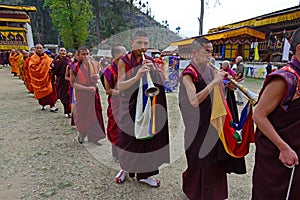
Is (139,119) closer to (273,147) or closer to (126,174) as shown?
(126,174)

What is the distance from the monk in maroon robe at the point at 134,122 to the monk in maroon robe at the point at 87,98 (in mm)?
1523

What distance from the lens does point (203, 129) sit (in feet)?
6.76

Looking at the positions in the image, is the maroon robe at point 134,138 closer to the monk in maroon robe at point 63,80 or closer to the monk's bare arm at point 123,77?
the monk's bare arm at point 123,77

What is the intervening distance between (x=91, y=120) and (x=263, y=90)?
10.3 feet

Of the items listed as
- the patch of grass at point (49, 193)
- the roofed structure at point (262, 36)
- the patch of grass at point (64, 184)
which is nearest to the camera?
the patch of grass at point (49, 193)

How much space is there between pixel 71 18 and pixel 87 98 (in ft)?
81.3

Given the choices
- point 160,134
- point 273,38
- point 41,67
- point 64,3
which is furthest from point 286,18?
point 64,3

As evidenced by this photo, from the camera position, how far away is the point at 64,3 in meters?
25.8

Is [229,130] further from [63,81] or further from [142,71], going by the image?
[63,81]

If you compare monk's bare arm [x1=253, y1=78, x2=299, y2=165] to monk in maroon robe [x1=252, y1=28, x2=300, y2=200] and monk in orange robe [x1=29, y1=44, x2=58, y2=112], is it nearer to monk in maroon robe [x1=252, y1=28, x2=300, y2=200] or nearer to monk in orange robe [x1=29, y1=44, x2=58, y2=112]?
monk in maroon robe [x1=252, y1=28, x2=300, y2=200]

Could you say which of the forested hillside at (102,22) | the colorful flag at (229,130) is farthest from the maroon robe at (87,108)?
the forested hillside at (102,22)

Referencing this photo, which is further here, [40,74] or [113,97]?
[40,74]

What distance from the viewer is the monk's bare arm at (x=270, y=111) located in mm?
1391

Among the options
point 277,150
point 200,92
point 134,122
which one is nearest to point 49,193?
point 134,122
